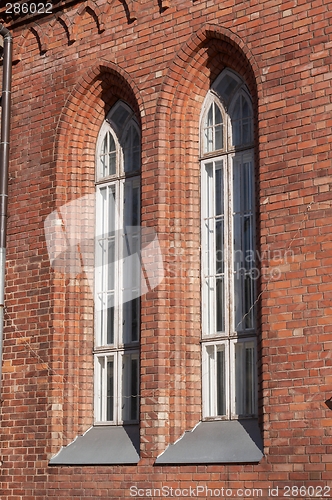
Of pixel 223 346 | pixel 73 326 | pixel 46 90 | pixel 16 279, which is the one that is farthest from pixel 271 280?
pixel 46 90

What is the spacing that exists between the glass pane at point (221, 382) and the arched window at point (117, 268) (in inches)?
37.5

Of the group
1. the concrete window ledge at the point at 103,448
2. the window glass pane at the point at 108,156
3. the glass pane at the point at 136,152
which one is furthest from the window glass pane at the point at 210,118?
the concrete window ledge at the point at 103,448

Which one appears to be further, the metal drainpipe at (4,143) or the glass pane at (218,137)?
the metal drainpipe at (4,143)

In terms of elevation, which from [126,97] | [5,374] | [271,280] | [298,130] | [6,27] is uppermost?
[6,27]

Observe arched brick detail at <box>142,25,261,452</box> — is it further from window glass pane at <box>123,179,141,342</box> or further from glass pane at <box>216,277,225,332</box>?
window glass pane at <box>123,179,141,342</box>

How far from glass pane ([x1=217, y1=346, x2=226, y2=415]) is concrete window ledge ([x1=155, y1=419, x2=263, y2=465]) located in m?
0.15

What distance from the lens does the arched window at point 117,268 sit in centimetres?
934

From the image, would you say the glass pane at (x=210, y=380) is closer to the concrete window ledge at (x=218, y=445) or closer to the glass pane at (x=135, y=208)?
the concrete window ledge at (x=218, y=445)

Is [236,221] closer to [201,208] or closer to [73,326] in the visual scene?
[201,208]

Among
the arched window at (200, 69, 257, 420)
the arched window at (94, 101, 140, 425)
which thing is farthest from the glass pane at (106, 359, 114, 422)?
the arched window at (200, 69, 257, 420)

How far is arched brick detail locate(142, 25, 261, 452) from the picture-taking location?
875 centimetres

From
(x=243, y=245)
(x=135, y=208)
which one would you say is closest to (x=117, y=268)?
(x=135, y=208)

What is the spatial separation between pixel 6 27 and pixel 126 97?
6.57 ft

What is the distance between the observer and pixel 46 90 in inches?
408
